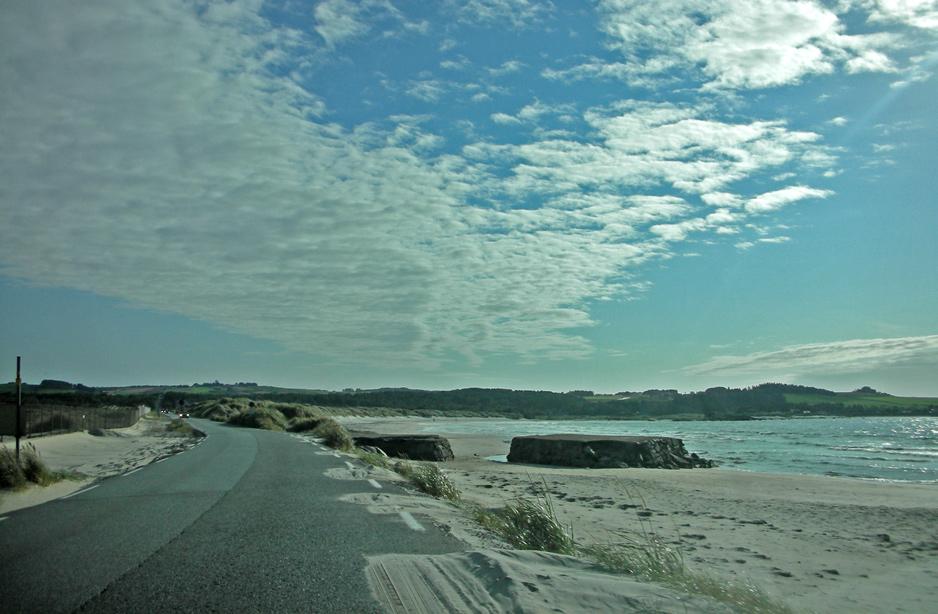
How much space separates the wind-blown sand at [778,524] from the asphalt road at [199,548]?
1.51 m

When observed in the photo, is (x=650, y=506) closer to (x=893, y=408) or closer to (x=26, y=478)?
(x=26, y=478)

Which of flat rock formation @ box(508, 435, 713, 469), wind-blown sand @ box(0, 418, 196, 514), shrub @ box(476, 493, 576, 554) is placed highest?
shrub @ box(476, 493, 576, 554)

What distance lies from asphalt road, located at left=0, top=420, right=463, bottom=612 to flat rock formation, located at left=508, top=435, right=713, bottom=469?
24576 mm

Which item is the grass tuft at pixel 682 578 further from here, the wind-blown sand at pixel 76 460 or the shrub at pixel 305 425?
the shrub at pixel 305 425

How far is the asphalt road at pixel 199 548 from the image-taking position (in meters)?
6.14

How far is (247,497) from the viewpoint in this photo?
13492 mm

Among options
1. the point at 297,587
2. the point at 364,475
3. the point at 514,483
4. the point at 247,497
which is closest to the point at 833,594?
the point at 297,587

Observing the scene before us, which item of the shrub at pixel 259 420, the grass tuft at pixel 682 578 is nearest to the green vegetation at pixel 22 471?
the grass tuft at pixel 682 578

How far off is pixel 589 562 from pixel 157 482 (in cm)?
1141

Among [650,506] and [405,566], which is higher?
[405,566]

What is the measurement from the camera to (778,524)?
17000mm

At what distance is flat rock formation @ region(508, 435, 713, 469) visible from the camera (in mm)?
37688

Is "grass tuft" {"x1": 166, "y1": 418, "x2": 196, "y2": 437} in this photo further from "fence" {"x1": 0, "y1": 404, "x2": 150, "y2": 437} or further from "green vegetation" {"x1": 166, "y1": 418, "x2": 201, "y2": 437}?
"fence" {"x1": 0, "y1": 404, "x2": 150, "y2": 437}

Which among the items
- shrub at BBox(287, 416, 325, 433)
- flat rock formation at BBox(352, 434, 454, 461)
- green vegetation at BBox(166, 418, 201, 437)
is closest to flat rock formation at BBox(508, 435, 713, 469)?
flat rock formation at BBox(352, 434, 454, 461)
